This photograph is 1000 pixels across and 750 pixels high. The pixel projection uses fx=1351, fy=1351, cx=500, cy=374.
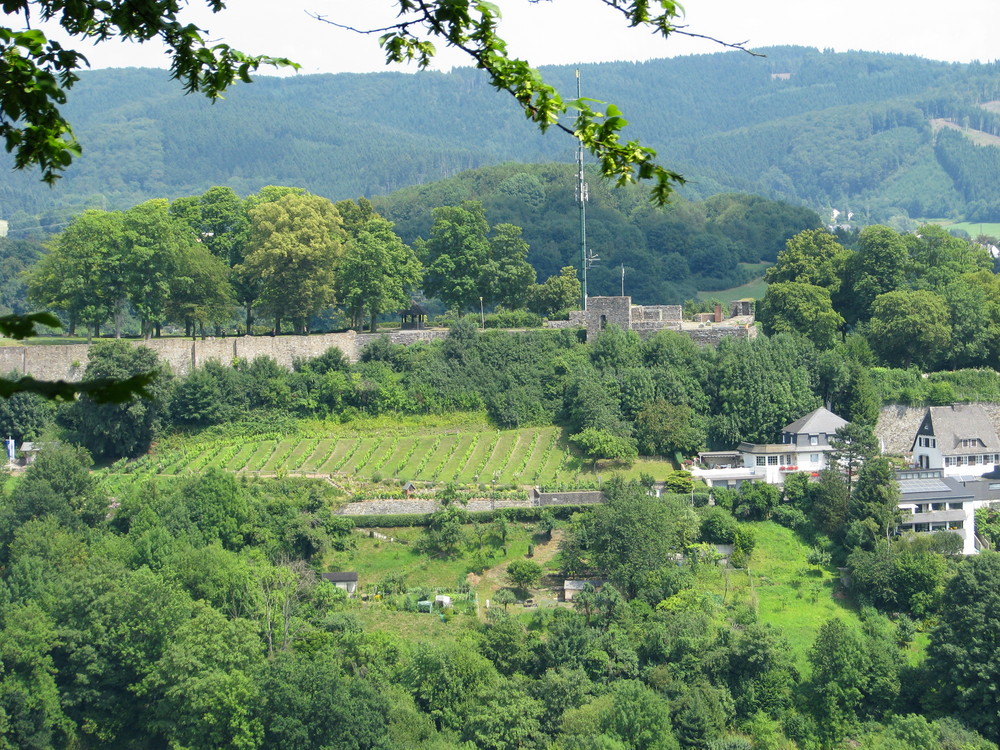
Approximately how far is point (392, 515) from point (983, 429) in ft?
56.9

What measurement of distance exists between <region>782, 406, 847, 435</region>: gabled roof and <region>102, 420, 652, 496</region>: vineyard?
6.09m

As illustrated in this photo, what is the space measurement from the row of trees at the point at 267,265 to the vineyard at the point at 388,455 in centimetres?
540

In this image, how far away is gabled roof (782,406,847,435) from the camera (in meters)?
37.8

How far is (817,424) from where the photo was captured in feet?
125

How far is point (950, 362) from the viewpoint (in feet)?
140

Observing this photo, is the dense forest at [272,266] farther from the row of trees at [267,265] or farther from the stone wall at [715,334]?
the stone wall at [715,334]

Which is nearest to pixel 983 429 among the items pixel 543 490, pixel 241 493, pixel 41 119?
pixel 543 490

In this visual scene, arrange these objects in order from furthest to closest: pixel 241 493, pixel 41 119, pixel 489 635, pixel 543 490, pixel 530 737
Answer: pixel 543 490 → pixel 241 493 → pixel 489 635 → pixel 530 737 → pixel 41 119

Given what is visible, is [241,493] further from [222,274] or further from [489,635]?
[222,274]

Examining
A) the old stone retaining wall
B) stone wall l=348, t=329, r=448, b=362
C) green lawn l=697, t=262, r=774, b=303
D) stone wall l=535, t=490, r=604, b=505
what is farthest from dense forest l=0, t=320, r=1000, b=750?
green lawn l=697, t=262, r=774, b=303

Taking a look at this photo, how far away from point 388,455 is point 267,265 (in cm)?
850

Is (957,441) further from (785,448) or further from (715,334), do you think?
(715,334)

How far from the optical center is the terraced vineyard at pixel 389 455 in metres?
36.5

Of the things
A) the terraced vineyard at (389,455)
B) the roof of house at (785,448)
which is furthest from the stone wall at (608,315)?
the roof of house at (785,448)
